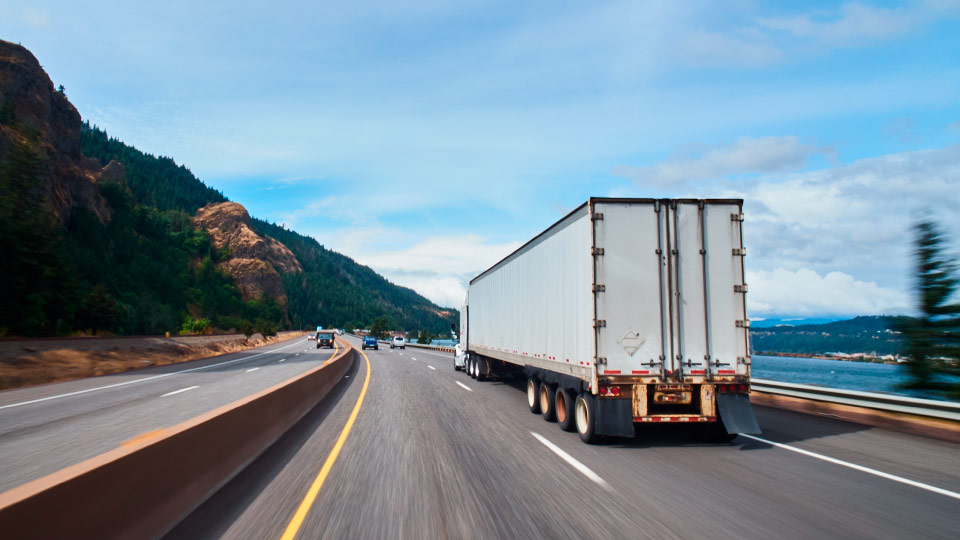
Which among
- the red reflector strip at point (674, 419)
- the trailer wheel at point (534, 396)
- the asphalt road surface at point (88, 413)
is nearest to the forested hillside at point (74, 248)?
the asphalt road surface at point (88, 413)

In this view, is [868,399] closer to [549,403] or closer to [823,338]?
[549,403]

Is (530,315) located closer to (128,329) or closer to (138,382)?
(138,382)

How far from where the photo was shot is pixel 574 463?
7504 mm

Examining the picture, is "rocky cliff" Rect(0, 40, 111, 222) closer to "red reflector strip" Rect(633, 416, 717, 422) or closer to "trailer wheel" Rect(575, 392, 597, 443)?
"trailer wheel" Rect(575, 392, 597, 443)

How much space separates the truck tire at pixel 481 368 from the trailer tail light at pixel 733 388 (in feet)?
41.2

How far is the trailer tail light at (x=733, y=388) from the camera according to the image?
344 inches

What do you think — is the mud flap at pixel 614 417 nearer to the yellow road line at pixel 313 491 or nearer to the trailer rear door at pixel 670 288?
the trailer rear door at pixel 670 288

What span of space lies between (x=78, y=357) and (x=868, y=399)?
115 ft

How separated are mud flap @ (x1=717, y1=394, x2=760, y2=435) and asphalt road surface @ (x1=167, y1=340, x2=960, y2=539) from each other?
1.19 ft

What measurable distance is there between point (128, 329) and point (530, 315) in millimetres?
75994

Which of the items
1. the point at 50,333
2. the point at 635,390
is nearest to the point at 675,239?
the point at 635,390

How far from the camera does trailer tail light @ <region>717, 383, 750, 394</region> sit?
28.6 ft

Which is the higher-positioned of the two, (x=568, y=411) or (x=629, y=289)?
(x=629, y=289)

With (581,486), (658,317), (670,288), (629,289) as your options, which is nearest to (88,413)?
(581,486)
